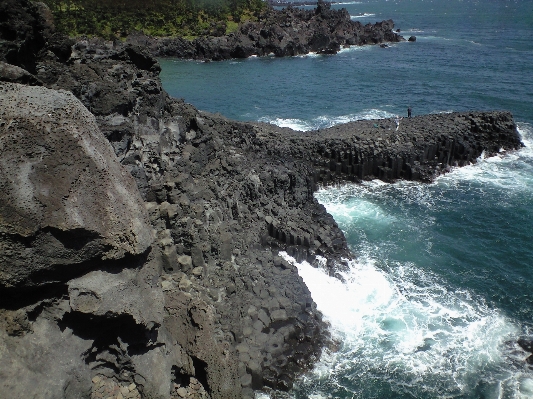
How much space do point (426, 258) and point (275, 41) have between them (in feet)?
238

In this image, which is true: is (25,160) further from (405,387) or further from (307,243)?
(307,243)

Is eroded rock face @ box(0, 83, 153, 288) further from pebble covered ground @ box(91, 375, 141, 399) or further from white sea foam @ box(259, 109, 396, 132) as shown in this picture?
white sea foam @ box(259, 109, 396, 132)

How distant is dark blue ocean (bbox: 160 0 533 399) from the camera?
18188 mm

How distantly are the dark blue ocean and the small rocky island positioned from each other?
185cm

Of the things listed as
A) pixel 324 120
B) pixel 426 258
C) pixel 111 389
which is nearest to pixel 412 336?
pixel 426 258

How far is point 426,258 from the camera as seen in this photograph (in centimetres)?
2572

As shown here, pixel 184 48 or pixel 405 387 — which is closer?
pixel 405 387

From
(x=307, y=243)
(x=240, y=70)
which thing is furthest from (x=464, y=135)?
(x=240, y=70)

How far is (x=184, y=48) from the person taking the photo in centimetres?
8881

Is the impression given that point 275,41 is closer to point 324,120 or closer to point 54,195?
point 324,120

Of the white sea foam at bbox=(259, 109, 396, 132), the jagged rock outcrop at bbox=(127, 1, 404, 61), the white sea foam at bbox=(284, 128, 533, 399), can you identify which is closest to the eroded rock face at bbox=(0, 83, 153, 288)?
the white sea foam at bbox=(284, 128, 533, 399)

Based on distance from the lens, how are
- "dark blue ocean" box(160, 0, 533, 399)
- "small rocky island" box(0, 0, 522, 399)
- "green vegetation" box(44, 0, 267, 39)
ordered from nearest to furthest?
"small rocky island" box(0, 0, 522, 399) → "dark blue ocean" box(160, 0, 533, 399) → "green vegetation" box(44, 0, 267, 39)

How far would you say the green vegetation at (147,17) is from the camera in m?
91.2

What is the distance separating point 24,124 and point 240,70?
71.0m
